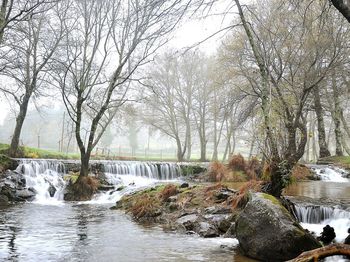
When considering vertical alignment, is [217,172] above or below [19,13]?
below

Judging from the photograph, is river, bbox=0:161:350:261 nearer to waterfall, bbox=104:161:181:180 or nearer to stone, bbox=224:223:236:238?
stone, bbox=224:223:236:238

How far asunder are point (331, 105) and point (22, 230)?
24.0 meters

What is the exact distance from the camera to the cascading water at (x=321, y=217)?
920 centimetres

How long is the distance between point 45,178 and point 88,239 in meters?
10.0

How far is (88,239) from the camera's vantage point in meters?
8.62

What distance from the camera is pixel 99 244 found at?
8180mm

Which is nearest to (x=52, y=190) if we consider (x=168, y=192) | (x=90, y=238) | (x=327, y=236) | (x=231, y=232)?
(x=168, y=192)

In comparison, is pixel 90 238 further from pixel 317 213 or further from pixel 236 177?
pixel 236 177

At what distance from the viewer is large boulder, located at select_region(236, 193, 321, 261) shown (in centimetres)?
706

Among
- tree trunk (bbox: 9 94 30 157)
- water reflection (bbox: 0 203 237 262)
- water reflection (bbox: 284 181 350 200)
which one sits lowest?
water reflection (bbox: 0 203 237 262)

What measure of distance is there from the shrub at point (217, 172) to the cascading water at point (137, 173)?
2659mm

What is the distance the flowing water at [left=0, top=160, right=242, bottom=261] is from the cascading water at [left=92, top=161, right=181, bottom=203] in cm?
441

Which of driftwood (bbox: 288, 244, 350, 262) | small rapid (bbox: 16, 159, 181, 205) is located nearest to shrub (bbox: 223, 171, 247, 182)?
small rapid (bbox: 16, 159, 181, 205)

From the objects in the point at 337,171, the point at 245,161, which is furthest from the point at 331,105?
the point at 245,161
